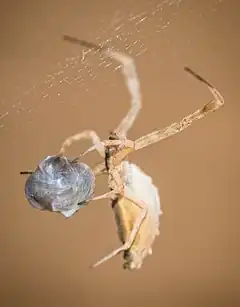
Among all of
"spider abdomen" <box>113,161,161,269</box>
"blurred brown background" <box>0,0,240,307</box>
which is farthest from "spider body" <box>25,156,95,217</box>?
"blurred brown background" <box>0,0,240,307</box>

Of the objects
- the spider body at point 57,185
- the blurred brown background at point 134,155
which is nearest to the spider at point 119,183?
the spider body at point 57,185

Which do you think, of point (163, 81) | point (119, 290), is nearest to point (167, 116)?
point (163, 81)

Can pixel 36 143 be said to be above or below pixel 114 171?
above

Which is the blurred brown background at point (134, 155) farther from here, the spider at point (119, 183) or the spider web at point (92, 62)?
the spider at point (119, 183)

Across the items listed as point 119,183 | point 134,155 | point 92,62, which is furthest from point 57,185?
point 134,155

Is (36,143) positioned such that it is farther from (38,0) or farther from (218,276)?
(218,276)

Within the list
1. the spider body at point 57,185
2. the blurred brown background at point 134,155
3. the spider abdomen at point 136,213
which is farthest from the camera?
the blurred brown background at point 134,155

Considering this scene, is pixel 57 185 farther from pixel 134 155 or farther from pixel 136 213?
pixel 134 155
